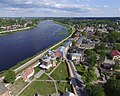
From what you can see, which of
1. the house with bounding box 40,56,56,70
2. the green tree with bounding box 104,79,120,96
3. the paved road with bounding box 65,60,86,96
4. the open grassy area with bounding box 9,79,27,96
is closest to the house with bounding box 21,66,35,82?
the open grassy area with bounding box 9,79,27,96

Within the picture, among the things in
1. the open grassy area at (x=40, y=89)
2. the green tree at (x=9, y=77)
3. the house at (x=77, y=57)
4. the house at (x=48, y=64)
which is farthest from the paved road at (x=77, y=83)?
the green tree at (x=9, y=77)

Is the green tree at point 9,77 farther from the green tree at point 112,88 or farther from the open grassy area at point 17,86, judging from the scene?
the green tree at point 112,88

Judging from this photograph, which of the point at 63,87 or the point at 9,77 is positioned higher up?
the point at 9,77

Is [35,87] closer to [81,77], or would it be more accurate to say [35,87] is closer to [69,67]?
[81,77]

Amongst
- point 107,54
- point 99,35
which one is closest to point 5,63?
point 107,54

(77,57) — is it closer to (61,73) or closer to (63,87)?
(61,73)

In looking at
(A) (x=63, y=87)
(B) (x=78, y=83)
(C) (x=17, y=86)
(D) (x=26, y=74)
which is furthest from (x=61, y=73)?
(C) (x=17, y=86)
